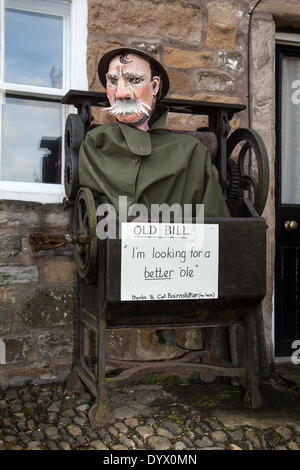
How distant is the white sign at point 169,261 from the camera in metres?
2.27

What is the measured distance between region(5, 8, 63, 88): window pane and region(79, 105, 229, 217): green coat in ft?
2.55

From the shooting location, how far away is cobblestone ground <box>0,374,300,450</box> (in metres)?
2.18

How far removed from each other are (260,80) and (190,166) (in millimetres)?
1152

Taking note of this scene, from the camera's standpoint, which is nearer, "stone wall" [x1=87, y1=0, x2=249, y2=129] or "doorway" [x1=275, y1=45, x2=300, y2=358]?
"stone wall" [x1=87, y1=0, x2=249, y2=129]

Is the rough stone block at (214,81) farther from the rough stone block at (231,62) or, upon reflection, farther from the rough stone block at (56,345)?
the rough stone block at (56,345)

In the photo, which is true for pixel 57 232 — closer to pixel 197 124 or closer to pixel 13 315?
pixel 13 315

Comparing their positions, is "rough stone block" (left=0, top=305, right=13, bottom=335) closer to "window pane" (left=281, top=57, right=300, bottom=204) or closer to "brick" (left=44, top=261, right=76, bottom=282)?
"brick" (left=44, top=261, right=76, bottom=282)

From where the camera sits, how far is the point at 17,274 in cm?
291

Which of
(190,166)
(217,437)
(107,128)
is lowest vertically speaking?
(217,437)

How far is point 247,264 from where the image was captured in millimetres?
2441

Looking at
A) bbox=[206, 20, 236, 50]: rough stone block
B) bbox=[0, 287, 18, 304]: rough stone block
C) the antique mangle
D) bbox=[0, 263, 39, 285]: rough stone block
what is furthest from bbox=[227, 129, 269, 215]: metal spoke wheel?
bbox=[0, 287, 18, 304]: rough stone block

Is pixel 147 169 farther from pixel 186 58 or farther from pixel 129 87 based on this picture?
pixel 186 58

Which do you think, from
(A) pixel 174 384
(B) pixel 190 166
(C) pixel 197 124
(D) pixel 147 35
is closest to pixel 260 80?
(C) pixel 197 124

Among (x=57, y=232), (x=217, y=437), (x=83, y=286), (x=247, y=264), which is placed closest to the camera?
(x=217, y=437)
